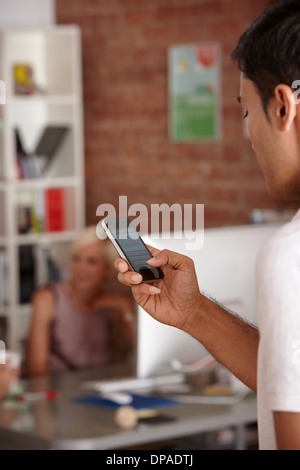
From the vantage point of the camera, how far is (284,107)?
33.2 inches

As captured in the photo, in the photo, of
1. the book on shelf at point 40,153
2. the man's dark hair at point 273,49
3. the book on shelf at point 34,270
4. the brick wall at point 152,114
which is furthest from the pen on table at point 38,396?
the book on shelf at point 40,153

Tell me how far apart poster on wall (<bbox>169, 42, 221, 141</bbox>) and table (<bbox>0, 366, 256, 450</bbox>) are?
1.72 metres

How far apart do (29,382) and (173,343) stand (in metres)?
0.56

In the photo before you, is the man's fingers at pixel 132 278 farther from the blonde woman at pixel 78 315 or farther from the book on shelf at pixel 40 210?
the book on shelf at pixel 40 210

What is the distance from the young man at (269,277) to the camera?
0.76 meters

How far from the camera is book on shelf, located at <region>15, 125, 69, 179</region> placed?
434cm

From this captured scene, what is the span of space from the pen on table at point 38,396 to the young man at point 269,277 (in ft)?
4.68

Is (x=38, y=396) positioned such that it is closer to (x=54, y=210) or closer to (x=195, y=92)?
(x=195, y=92)

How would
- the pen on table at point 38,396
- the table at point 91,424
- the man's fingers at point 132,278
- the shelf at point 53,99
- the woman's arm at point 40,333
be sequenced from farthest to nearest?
the shelf at point 53,99 < the woman's arm at point 40,333 < the pen on table at point 38,396 < the table at point 91,424 < the man's fingers at point 132,278

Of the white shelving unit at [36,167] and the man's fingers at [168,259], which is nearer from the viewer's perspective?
the man's fingers at [168,259]

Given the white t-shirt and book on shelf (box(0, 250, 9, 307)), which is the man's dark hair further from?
book on shelf (box(0, 250, 9, 307))

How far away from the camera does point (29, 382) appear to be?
268 centimetres

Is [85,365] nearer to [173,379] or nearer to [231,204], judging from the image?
[173,379]

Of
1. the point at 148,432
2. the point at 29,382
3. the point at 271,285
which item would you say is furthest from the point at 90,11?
the point at 271,285
